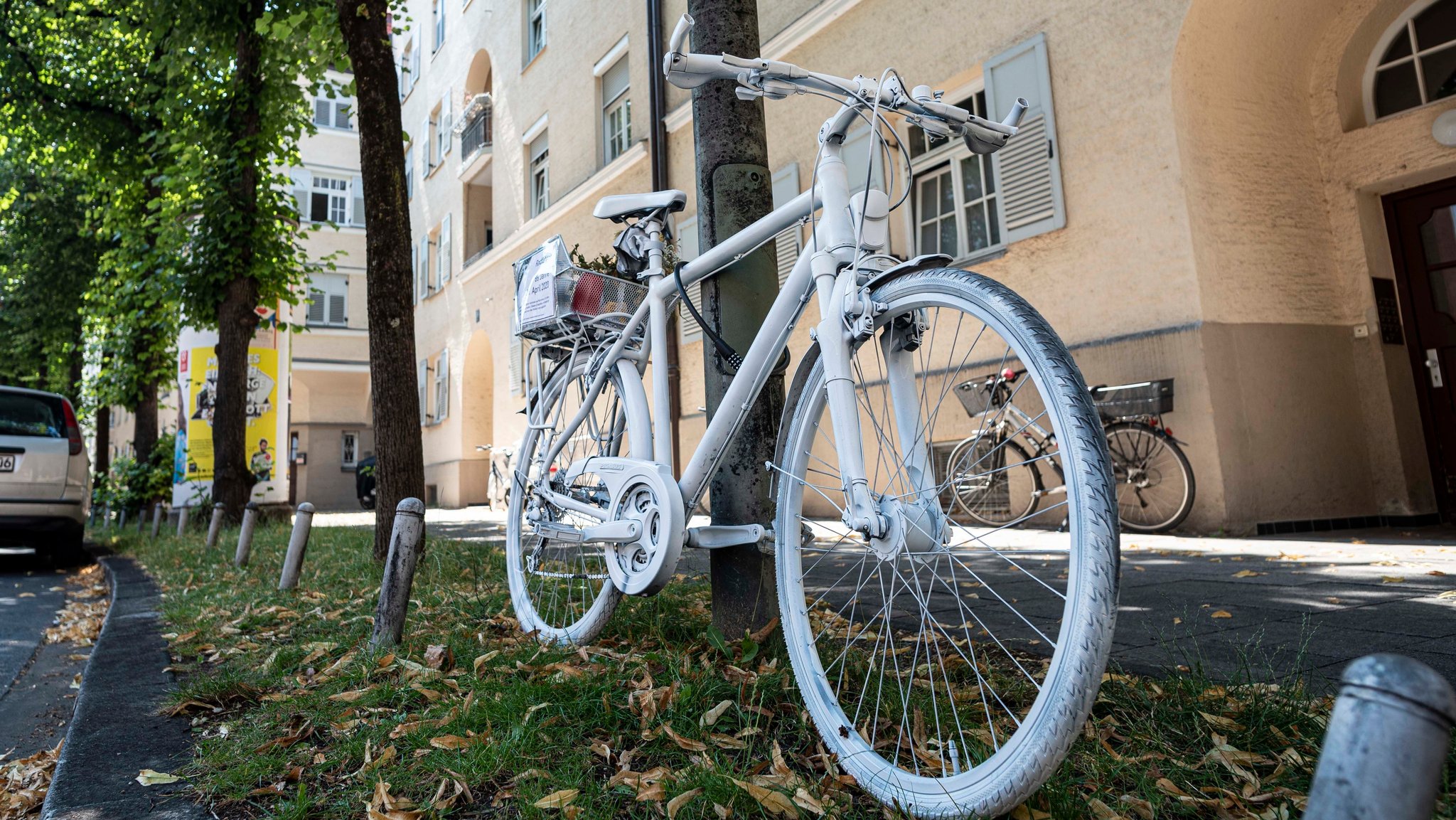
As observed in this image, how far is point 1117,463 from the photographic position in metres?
6.40

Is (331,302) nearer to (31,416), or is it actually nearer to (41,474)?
(31,416)

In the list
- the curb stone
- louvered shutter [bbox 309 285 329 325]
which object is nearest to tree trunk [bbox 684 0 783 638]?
the curb stone

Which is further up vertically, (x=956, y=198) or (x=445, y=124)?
(x=445, y=124)

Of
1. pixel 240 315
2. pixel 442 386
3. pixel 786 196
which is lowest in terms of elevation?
pixel 240 315

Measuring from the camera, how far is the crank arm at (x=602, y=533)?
254 cm

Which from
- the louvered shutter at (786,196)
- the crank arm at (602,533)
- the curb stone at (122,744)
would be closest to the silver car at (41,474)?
the curb stone at (122,744)

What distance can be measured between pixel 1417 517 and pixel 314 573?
7.51 m

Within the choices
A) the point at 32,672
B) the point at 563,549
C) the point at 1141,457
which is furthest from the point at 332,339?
the point at 563,549

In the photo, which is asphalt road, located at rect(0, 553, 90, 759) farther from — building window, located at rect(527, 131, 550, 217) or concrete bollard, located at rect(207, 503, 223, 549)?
building window, located at rect(527, 131, 550, 217)

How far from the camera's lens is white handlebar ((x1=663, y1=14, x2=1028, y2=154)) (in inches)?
76.8

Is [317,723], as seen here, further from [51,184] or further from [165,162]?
[51,184]

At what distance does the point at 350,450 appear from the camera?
27.6 m

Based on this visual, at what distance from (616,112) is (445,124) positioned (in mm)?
8252

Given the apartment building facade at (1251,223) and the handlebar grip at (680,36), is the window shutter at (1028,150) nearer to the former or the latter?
the apartment building facade at (1251,223)
